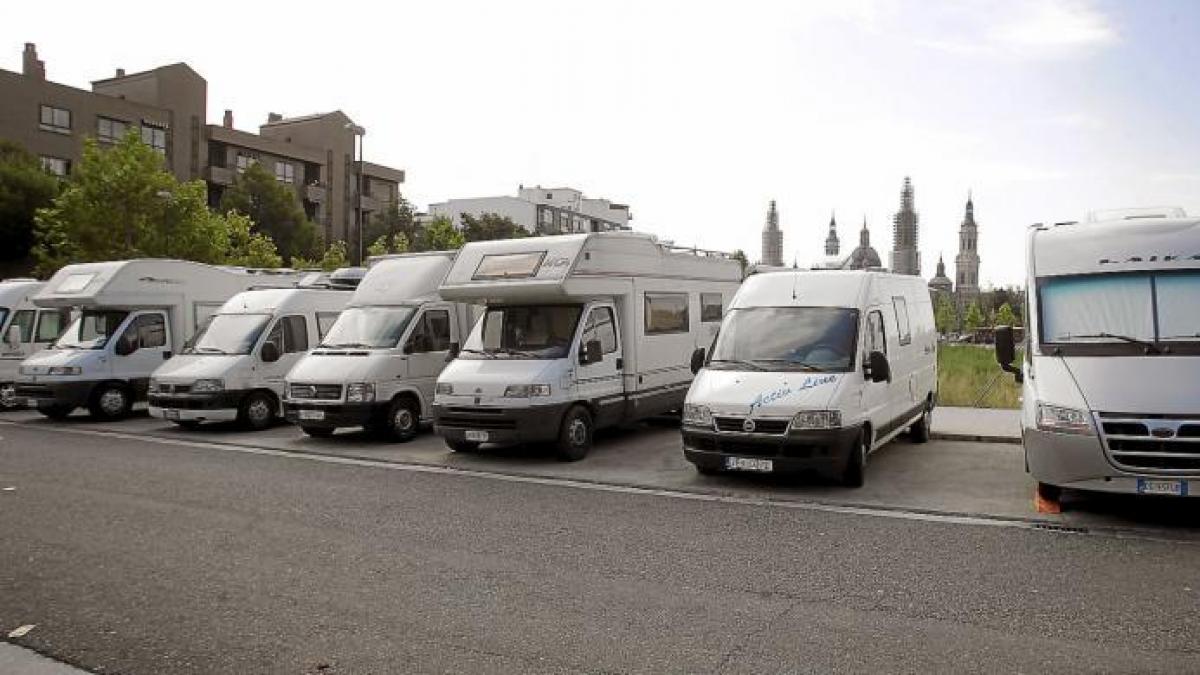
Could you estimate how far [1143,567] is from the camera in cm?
668

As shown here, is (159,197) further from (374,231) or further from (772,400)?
(374,231)

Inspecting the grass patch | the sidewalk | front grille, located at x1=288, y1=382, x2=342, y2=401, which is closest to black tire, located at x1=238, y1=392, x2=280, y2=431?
front grille, located at x1=288, y1=382, x2=342, y2=401

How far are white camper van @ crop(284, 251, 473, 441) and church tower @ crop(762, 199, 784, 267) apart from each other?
488 ft

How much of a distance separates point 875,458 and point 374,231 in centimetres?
5766

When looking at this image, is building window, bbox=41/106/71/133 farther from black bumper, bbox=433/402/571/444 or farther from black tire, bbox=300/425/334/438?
black bumper, bbox=433/402/571/444

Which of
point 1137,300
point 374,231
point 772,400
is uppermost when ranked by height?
point 374,231

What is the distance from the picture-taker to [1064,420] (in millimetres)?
7918

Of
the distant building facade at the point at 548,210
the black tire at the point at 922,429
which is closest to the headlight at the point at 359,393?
the black tire at the point at 922,429

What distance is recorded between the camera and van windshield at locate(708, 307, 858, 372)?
1012cm

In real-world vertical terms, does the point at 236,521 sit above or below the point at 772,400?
below

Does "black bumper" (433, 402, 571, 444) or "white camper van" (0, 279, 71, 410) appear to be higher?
"white camper van" (0, 279, 71, 410)

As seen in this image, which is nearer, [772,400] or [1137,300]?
[1137,300]

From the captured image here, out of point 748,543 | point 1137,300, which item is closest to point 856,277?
point 1137,300

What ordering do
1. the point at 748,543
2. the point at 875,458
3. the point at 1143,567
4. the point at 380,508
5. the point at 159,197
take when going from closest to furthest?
the point at 1143,567 < the point at 748,543 < the point at 380,508 < the point at 875,458 < the point at 159,197
